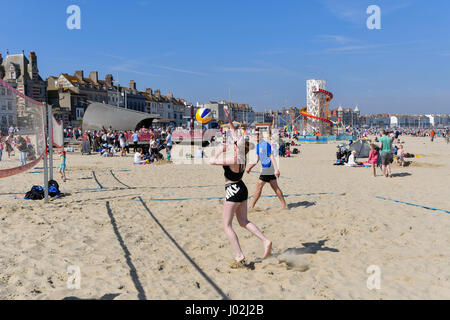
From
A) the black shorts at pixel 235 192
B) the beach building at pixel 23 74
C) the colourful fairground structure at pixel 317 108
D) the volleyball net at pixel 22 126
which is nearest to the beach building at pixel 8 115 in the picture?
the volleyball net at pixel 22 126

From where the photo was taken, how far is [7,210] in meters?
6.93

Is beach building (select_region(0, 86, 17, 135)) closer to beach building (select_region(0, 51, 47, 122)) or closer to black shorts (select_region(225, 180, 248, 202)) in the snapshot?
black shorts (select_region(225, 180, 248, 202))

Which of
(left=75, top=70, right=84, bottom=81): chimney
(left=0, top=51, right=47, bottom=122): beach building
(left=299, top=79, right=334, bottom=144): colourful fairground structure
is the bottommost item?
(left=299, top=79, right=334, bottom=144): colourful fairground structure

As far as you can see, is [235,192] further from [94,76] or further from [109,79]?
[109,79]

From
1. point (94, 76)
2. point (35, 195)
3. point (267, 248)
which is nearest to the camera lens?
point (267, 248)

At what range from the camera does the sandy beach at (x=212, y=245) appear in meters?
3.77

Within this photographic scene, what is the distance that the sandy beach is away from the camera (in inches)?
148

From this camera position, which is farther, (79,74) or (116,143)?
(79,74)

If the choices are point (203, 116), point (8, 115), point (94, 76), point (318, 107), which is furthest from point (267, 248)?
point (94, 76)

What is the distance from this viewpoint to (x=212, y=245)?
5.21 meters

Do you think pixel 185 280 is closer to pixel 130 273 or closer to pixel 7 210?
pixel 130 273

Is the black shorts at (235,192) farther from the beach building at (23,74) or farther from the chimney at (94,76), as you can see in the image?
the chimney at (94,76)

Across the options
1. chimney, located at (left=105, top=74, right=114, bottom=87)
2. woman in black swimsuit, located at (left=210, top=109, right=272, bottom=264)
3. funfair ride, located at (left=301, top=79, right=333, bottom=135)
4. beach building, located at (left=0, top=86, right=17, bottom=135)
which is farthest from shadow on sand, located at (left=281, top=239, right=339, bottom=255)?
chimney, located at (left=105, top=74, right=114, bottom=87)

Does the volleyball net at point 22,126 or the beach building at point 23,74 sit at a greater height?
the beach building at point 23,74
